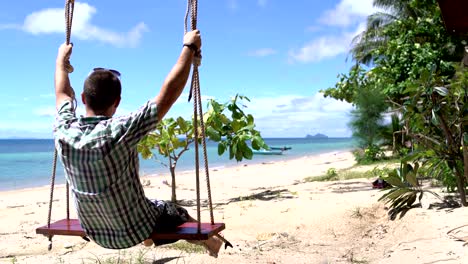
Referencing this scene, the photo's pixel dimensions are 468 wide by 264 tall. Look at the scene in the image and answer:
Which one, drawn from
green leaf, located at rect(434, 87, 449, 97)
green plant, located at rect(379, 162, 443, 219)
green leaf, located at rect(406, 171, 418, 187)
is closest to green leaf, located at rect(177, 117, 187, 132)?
green plant, located at rect(379, 162, 443, 219)

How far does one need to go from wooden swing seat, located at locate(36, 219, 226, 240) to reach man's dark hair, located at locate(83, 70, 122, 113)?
2.38ft

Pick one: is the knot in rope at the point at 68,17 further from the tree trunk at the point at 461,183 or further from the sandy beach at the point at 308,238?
the tree trunk at the point at 461,183

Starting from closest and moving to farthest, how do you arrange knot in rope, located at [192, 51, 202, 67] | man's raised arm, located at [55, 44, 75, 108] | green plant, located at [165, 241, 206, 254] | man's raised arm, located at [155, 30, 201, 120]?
man's raised arm, located at [155, 30, 201, 120], knot in rope, located at [192, 51, 202, 67], man's raised arm, located at [55, 44, 75, 108], green plant, located at [165, 241, 206, 254]

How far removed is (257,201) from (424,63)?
6.22 metres

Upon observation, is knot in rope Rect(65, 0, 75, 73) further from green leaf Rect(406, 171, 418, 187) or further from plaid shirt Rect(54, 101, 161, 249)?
green leaf Rect(406, 171, 418, 187)

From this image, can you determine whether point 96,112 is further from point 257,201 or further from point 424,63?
point 424,63

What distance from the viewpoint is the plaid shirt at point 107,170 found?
2.14m

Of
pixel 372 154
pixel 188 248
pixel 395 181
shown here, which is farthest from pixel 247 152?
pixel 372 154

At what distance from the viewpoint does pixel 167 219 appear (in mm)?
2725

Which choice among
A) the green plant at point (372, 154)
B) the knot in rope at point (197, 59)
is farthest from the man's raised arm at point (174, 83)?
the green plant at point (372, 154)

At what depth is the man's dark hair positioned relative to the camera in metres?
2.20

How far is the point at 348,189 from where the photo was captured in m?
9.09

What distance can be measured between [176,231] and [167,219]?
139mm

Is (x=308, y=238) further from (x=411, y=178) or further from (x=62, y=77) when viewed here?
(x=62, y=77)
